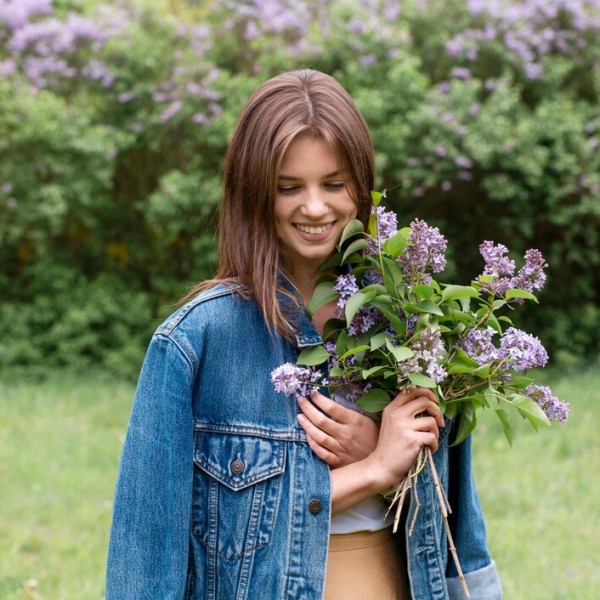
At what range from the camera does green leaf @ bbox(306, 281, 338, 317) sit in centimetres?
190

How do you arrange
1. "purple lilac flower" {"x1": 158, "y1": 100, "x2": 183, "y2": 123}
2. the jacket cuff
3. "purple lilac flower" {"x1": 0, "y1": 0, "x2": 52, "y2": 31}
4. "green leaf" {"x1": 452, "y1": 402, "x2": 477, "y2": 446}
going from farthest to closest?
"purple lilac flower" {"x1": 0, "y1": 0, "x2": 52, "y2": 31}
"purple lilac flower" {"x1": 158, "y1": 100, "x2": 183, "y2": 123}
the jacket cuff
"green leaf" {"x1": 452, "y1": 402, "x2": 477, "y2": 446}

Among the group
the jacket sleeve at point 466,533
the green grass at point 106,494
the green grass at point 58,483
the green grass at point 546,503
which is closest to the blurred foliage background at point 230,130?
the green grass at point 58,483

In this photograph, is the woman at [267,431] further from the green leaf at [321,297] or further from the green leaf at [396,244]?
the green leaf at [396,244]

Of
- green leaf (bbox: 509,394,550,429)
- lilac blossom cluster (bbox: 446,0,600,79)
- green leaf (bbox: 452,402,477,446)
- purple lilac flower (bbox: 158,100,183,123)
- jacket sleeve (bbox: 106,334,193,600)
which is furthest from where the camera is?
purple lilac flower (bbox: 158,100,183,123)

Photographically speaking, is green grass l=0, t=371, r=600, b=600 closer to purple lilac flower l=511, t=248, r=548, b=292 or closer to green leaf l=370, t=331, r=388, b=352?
purple lilac flower l=511, t=248, r=548, b=292

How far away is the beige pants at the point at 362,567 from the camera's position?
192 centimetres

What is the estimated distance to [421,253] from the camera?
1.84 m

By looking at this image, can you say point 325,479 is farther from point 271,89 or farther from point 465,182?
point 465,182

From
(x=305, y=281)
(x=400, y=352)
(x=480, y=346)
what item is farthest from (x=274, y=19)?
(x=400, y=352)

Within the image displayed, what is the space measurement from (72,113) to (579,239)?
426cm

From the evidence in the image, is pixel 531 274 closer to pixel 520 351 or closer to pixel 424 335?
pixel 520 351

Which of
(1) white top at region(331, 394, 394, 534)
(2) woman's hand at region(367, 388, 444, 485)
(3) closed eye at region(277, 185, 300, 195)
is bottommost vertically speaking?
(1) white top at region(331, 394, 394, 534)

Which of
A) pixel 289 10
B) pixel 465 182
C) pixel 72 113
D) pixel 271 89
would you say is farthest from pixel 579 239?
pixel 271 89

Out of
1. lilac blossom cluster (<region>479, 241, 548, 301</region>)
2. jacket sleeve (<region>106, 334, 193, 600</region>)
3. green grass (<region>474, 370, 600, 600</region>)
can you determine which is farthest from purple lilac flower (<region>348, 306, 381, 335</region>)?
green grass (<region>474, 370, 600, 600</region>)
